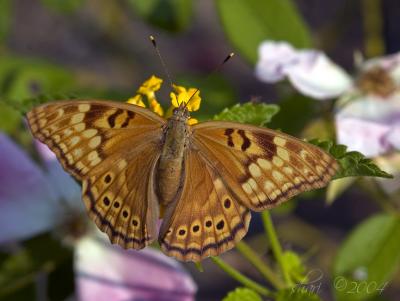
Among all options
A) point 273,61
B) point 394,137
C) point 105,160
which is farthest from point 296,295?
point 273,61

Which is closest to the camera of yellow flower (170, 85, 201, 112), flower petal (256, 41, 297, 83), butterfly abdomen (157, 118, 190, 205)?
butterfly abdomen (157, 118, 190, 205)

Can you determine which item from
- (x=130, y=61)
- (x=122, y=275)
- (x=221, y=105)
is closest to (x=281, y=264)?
(x=122, y=275)

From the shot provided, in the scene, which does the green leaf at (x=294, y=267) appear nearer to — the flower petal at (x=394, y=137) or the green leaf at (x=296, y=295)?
the green leaf at (x=296, y=295)

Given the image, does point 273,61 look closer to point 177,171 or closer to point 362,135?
point 362,135

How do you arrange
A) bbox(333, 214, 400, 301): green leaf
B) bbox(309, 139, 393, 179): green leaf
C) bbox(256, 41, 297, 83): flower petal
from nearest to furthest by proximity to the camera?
bbox(309, 139, 393, 179): green leaf, bbox(333, 214, 400, 301): green leaf, bbox(256, 41, 297, 83): flower petal

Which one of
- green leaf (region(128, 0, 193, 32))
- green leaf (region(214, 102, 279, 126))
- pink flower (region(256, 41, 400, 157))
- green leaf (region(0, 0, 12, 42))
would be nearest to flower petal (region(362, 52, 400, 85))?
pink flower (region(256, 41, 400, 157))

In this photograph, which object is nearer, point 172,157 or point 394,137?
point 172,157

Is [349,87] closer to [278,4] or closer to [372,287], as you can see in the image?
[278,4]

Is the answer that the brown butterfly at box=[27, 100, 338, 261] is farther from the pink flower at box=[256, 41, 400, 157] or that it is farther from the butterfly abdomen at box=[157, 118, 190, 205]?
the pink flower at box=[256, 41, 400, 157]
